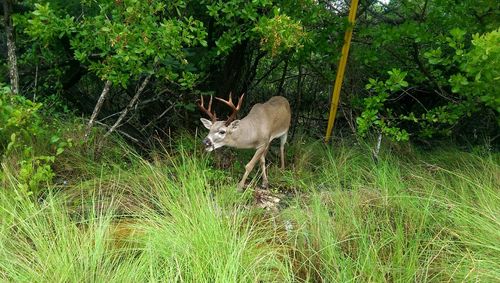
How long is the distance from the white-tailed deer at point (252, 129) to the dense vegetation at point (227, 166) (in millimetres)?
290

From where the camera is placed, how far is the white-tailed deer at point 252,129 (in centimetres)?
526

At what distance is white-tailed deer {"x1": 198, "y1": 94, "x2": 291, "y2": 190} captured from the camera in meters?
5.26

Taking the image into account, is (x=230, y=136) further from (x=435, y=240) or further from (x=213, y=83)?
(x=435, y=240)

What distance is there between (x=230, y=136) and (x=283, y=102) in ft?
4.54

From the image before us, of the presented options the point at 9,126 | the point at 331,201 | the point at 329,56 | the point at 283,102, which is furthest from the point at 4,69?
the point at 331,201

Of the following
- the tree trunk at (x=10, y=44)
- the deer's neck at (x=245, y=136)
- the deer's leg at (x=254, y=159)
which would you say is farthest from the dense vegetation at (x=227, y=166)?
the deer's neck at (x=245, y=136)

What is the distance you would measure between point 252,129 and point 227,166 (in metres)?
0.52

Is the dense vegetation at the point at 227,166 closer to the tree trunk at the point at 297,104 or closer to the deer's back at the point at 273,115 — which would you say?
the deer's back at the point at 273,115

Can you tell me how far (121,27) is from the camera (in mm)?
3998

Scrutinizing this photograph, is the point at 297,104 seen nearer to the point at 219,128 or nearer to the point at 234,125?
the point at 234,125

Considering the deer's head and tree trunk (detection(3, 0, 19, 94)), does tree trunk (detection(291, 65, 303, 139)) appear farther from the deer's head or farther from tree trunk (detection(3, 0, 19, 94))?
tree trunk (detection(3, 0, 19, 94))

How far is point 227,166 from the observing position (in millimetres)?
5801

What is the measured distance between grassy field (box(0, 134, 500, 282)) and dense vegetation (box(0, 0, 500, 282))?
2cm

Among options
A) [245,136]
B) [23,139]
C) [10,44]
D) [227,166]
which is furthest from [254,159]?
[10,44]
